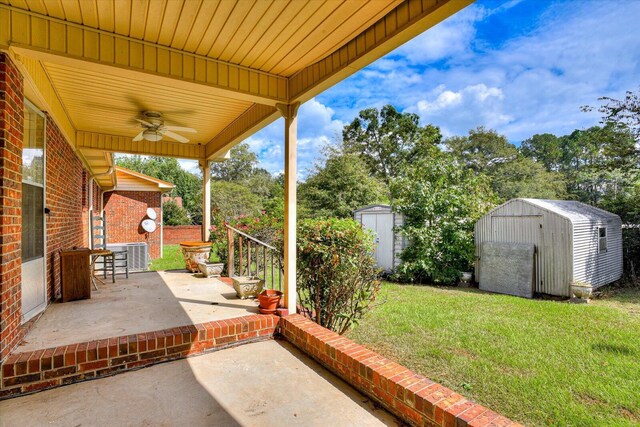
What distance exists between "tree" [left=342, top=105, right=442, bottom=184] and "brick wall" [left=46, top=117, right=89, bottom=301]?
19016 millimetres

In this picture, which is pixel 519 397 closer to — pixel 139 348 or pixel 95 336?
pixel 139 348

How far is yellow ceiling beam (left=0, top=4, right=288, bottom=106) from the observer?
7.38ft

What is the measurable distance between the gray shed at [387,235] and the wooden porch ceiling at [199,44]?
6.61 metres

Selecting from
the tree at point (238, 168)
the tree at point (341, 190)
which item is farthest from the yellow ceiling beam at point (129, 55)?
the tree at point (238, 168)

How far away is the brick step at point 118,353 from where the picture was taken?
2229 mm

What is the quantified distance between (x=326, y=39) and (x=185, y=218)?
2185 centimetres

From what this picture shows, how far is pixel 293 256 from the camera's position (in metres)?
3.55

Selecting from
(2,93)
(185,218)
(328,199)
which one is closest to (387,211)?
(328,199)

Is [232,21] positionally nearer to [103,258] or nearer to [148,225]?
[103,258]

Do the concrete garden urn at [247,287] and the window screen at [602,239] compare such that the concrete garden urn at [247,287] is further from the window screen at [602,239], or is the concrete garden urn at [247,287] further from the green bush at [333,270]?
the window screen at [602,239]

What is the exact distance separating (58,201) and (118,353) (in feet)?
8.33

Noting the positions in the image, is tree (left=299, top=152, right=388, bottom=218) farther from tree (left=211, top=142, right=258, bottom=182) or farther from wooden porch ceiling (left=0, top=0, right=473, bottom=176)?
tree (left=211, top=142, right=258, bottom=182)

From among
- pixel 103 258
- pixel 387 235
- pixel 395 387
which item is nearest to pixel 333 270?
pixel 395 387

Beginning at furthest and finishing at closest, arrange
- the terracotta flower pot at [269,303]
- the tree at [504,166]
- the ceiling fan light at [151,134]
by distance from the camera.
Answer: the tree at [504,166], the ceiling fan light at [151,134], the terracotta flower pot at [269,303]
